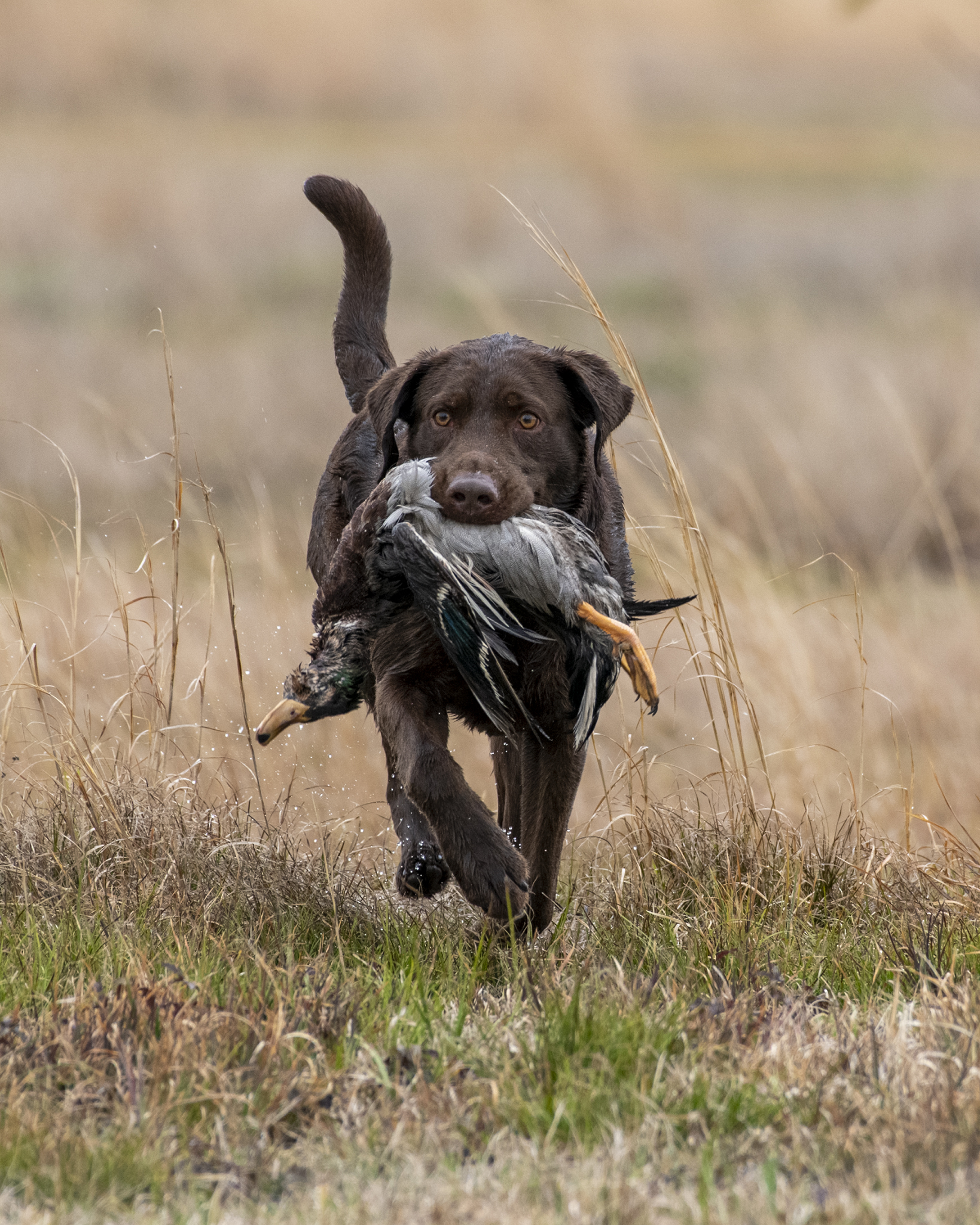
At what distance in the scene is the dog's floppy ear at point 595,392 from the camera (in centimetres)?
394

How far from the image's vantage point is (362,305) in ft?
16.0

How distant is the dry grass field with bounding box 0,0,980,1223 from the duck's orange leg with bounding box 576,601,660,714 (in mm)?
548

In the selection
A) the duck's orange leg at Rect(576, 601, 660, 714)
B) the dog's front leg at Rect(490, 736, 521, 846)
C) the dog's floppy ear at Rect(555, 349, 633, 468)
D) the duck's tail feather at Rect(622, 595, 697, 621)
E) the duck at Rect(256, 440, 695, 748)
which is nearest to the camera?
the duck's orange leg at Rect(576, 601, 660, 714)

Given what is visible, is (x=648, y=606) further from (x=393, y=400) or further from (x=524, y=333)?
(x=524, y=333)

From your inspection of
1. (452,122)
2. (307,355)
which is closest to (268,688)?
(307,355)

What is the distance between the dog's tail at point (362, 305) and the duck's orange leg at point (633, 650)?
164 cm

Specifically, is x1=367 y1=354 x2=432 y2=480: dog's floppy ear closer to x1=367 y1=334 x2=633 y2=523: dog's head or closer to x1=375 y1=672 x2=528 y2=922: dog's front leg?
x1=367 y1=334 x2=633 y2=523: dog's head

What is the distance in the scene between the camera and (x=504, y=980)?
3434 millimetres

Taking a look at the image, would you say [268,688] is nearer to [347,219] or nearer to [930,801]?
Answer: [347,219]

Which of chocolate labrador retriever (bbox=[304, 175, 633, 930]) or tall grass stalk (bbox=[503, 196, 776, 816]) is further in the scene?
tall grass stalk (bbox=[503, 196, 776, 816])

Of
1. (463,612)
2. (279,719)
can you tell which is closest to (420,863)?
(279,719)

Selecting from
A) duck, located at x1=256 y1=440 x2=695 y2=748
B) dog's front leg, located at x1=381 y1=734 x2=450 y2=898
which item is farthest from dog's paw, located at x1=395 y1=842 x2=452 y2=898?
duck, located at x1=256 y1=440 x2=695 y2=748

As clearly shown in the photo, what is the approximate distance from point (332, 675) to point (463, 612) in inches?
17.4

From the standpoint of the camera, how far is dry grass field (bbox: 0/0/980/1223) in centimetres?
252
